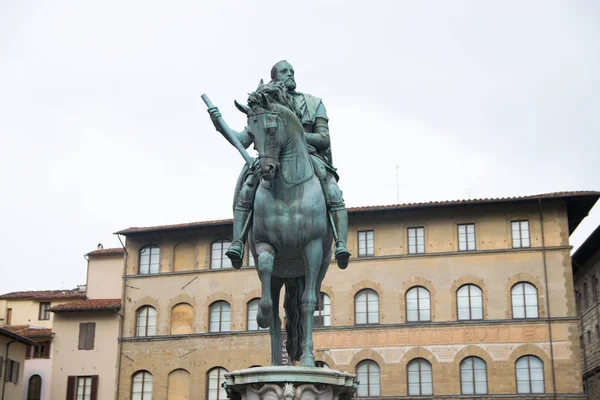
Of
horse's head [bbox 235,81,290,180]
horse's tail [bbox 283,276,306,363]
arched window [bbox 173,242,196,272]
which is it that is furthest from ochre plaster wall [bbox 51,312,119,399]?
horse's head [bbox 235,81,290,180]

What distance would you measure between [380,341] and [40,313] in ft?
95.2

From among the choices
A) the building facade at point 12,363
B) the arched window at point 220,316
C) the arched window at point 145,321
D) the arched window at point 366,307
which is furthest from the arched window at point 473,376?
the building facade at point 12,363

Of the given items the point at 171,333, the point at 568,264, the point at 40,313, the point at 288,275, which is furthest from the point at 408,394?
the point at 288,275

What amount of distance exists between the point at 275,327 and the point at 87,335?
149ft

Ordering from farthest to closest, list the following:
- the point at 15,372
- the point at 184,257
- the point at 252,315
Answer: the point at 15,372 → the point at 184,257 → the point at 252,315

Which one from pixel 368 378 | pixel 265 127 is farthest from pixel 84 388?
pixel 265 127

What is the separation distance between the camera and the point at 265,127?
10.1m

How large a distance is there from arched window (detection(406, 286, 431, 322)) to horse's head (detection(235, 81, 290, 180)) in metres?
39.7

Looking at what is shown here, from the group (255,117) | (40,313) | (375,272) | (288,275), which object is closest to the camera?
(255,117)

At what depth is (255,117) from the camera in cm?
1013

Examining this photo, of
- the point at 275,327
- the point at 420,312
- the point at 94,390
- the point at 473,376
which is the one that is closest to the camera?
the point at 275,327

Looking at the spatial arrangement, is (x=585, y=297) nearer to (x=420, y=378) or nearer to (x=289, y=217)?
(x=420, y=378)

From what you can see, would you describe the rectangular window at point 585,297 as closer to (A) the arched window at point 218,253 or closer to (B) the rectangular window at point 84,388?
(A) the arched window at point 218,253

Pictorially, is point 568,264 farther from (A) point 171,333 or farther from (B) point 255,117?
(B) point 255,117
